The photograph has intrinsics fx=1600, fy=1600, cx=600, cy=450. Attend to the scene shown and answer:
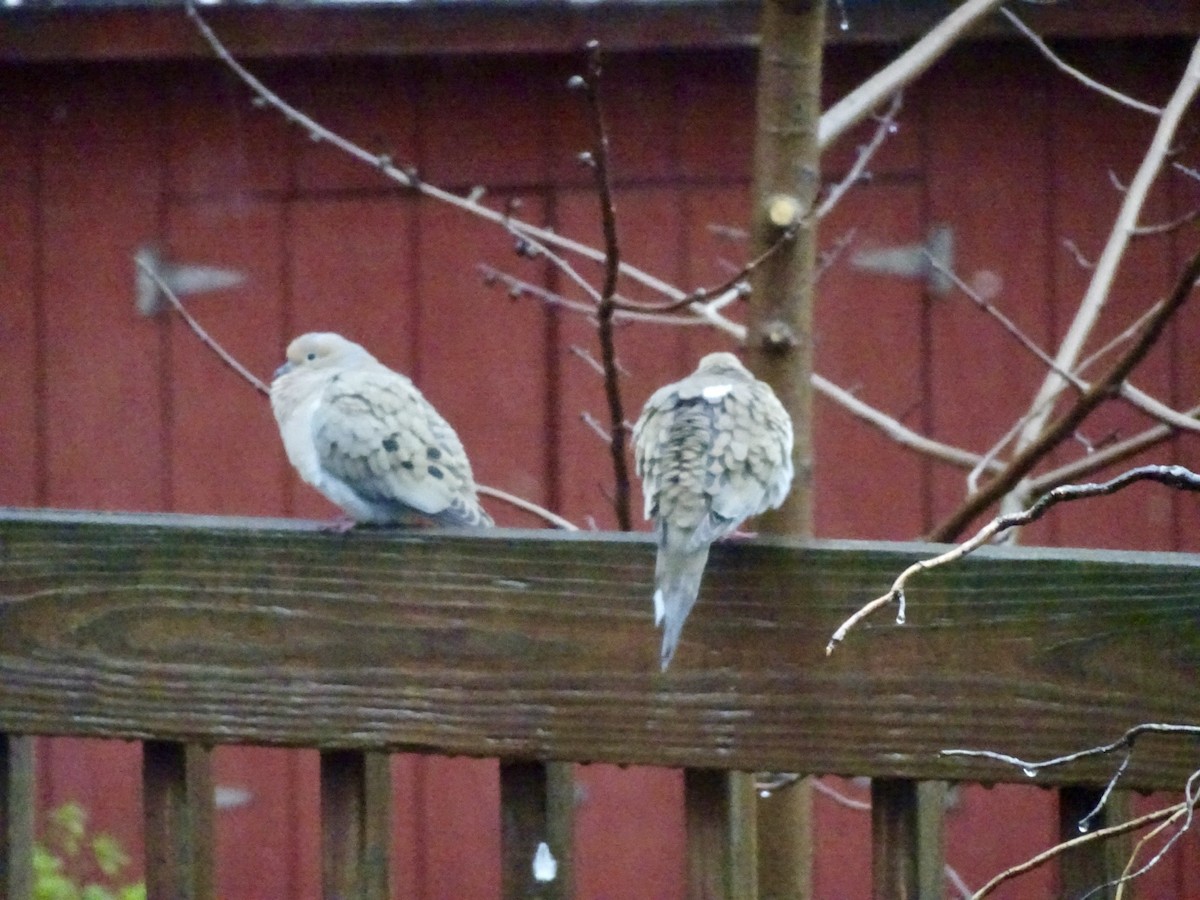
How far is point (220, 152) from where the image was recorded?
3916 millimetres

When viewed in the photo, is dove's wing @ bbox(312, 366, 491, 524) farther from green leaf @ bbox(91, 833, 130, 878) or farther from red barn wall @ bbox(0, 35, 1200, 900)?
green leaf @ bbox(91, 833, 130, 878)

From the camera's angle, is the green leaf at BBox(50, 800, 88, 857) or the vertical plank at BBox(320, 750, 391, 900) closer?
the vertical plank at BBox(320, 750, 391, 900)

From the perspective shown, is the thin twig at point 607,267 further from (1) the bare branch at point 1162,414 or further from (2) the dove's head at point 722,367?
(1) the bare branch at point 1162,414

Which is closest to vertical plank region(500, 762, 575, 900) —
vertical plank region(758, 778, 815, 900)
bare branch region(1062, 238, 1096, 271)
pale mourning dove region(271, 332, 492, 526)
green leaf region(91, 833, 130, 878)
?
vertical plank region(758, 778, 815, 900)

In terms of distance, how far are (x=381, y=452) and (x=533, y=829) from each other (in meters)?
0.98

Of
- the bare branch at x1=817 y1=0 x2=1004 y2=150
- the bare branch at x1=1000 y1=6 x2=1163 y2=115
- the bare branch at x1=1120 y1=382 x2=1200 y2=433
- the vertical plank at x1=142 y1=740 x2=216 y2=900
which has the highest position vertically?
the bare branch at x1=1000 y1=6 x2=1163 y2=115

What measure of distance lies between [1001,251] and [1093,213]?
0.77 feet

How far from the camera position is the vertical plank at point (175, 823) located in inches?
65.0

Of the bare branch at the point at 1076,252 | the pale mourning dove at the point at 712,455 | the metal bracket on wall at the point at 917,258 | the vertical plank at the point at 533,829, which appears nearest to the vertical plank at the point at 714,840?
the vertical plank at the point at 533,829

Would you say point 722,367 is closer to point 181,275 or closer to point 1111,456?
point 1111,456

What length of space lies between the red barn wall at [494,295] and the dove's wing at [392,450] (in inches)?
52.7

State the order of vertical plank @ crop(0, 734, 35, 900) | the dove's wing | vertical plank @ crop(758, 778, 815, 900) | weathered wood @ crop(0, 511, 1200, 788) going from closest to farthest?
weathered wood @ crop(0, 511, 1200, 788)
vertical plank @ crop(0, 734, 35, 900)
vertical plank @ crop(758, 778, 815, 900)
the dove's wing

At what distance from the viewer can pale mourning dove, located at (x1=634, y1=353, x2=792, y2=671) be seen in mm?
1835

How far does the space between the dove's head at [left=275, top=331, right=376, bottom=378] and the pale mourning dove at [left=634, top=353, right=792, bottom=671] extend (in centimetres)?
89
